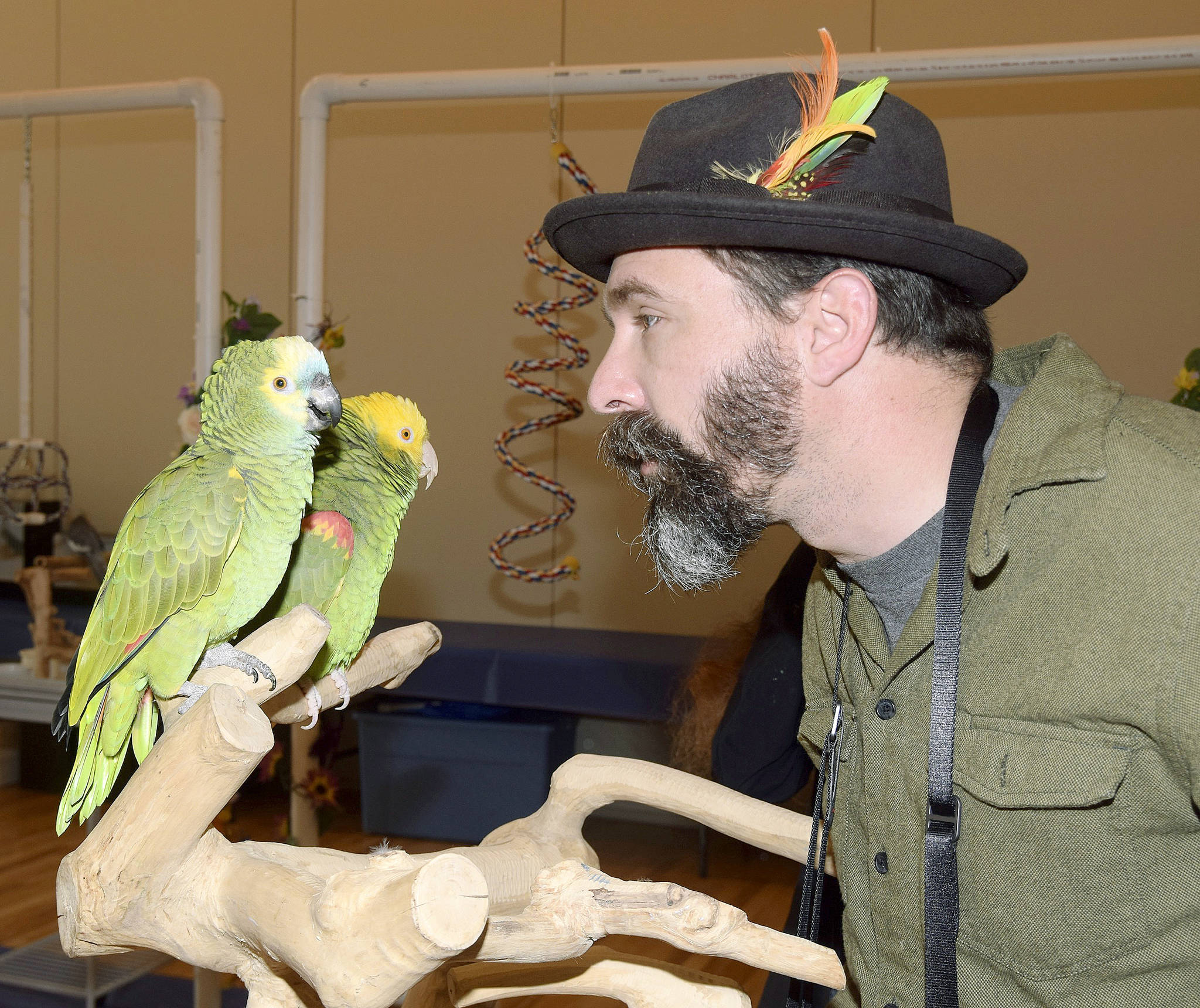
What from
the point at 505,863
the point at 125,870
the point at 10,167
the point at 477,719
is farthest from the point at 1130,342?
the point at 10,167

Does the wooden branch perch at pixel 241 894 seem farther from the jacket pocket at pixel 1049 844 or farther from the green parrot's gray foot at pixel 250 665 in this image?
the jacket pocket at pixel 1049 844

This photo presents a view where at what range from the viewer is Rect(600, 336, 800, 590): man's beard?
1.05 metres

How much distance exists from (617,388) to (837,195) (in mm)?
306

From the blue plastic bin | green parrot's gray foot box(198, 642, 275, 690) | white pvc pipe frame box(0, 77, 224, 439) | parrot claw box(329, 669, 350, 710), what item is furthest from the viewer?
the blue plastic bin

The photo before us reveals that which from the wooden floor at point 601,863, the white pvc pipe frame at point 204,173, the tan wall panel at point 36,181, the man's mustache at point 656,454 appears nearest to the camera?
the man's mustache at point 656,454

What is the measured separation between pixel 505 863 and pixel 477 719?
2.24 meters

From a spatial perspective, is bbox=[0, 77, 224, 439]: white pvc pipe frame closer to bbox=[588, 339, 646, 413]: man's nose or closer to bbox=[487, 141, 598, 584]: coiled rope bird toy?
bbox=[487, 141, 598, 584]: coiled rope bird toy

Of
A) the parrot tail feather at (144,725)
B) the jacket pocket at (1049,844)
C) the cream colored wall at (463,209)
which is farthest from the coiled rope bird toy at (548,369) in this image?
the jacket pocket at (1049,844)

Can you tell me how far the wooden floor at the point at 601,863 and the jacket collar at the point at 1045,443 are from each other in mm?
1955

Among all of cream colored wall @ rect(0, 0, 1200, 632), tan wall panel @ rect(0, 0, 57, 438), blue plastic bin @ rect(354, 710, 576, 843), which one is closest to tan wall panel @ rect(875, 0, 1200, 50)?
cream colored wall @ rect(0, 0, 1200, 632)

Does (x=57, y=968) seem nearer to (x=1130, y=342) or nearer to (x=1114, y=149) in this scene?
(x=1130, y=342)

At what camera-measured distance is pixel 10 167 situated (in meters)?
4.57

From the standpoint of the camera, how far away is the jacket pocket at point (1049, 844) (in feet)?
3.08

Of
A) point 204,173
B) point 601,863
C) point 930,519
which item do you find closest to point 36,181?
point 204,173
